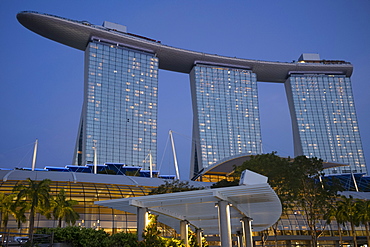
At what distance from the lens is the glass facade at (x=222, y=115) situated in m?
140

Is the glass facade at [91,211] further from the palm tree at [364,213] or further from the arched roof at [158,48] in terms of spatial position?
the arched roof at [158,48]

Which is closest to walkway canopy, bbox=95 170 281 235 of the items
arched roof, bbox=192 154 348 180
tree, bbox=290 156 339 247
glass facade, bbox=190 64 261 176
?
tree, bbox=290 156 339 247

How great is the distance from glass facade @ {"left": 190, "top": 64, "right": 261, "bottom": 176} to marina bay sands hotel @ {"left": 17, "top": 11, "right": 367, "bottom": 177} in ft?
1.21

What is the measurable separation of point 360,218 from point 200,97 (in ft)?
323

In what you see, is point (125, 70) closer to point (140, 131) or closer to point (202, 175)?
point (140, 131)

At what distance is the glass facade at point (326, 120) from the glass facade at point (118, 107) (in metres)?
56.8

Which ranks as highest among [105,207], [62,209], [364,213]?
[105,207]

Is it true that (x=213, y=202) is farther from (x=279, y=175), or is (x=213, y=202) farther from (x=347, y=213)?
(x=347, y=213)

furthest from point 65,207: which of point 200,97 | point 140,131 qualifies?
point 200,97

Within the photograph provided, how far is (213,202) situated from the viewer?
25.6m

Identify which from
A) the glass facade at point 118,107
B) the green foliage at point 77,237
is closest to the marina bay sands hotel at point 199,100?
the glass facade at point 118,107

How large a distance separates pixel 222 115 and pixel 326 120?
137 feet

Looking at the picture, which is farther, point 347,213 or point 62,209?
point 347,213

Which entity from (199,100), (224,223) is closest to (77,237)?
(224,223)
